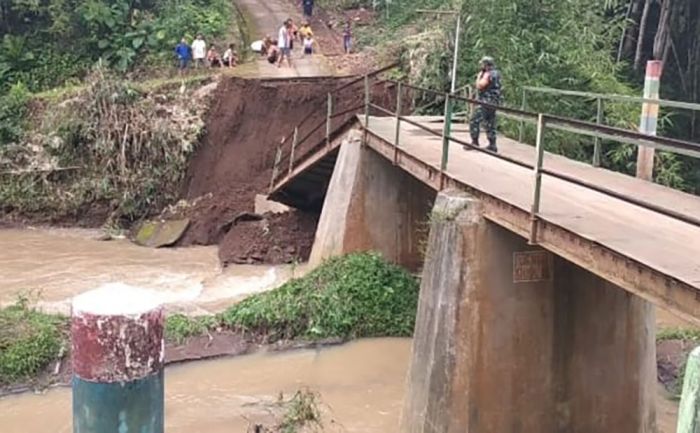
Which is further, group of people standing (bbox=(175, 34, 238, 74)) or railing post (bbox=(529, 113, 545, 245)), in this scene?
group of people standing (bbox=(175, 34, 238, 74))

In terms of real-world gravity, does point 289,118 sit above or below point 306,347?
above

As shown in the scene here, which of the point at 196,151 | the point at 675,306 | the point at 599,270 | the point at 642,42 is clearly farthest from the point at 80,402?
the point at 642,42

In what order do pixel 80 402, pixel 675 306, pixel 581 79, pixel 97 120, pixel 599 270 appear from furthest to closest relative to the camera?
pixel 97 120 → pixel 581 79 → pixel 599 270 → pixel 675 306 → pixel 80 402

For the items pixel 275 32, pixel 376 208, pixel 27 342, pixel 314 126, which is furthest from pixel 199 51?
pixel 27 342

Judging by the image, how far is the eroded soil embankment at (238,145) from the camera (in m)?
19.5

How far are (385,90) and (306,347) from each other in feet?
32.7

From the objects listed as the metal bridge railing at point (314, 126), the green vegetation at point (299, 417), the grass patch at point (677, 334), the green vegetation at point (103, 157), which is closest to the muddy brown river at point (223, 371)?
the grass patch at point (677, 334)

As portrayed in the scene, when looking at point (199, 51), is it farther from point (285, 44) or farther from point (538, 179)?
point (538, 179)

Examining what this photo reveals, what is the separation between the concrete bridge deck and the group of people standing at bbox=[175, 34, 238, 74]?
1147cm

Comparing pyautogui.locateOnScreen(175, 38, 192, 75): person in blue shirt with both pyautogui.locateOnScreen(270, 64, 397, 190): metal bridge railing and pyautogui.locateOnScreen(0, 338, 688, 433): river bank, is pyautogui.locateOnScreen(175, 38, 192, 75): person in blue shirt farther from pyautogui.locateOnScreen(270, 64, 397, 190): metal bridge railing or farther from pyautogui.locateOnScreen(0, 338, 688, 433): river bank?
pyautogui.locateOnScreen(0, 338, 688, 433): river bank

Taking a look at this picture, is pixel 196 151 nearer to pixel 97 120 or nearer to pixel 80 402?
pixel 97 120

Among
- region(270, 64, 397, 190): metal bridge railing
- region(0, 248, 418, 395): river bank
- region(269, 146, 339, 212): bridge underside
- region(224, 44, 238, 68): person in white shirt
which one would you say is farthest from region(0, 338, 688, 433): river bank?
region(224, 44, 238, 68): person in white shirt

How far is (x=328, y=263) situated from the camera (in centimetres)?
1388

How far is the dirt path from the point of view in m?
22.4
